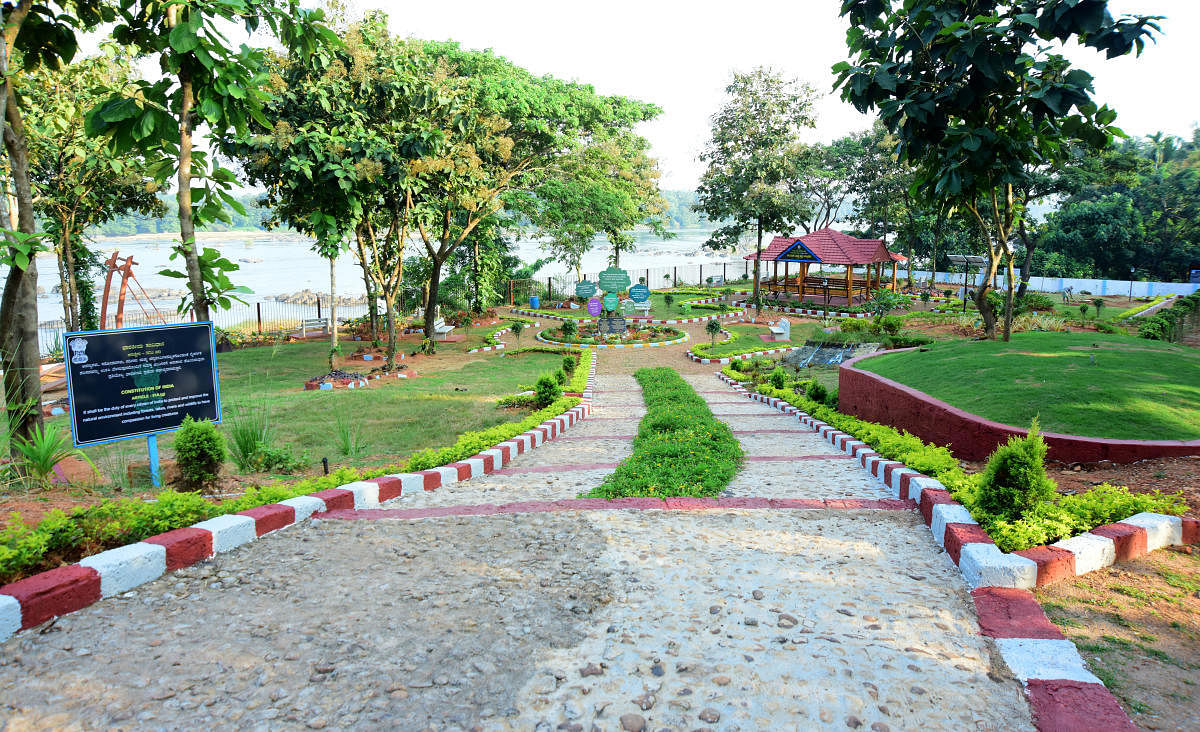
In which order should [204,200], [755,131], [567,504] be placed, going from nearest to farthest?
1. [567,504]
2. [204,200]
3. [755,131]

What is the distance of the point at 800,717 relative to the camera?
2.38m

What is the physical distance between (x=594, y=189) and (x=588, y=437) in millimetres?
15630

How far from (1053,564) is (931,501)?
125cm

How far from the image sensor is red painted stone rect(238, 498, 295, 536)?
4.16 m

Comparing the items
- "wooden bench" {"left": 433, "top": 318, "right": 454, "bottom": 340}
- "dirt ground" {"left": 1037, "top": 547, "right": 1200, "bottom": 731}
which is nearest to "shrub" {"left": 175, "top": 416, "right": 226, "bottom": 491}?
"dirt ground" {"left": 1037, "top": 547, "right": 1200, "bottom": 731}

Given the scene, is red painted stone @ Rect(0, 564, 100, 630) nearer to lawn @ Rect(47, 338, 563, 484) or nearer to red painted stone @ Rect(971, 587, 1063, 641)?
lawn @ Rect(47, 338, 563, 484)

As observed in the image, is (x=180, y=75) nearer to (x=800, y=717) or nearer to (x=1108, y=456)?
(x=800, y=717)

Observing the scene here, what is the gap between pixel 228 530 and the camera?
12.9ft

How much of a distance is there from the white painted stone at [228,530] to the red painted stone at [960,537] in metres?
4.15

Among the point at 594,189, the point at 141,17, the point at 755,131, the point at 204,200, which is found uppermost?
the point at 755,131

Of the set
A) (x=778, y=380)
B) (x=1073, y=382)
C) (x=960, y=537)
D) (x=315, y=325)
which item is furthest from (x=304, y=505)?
(x=315, y=325)

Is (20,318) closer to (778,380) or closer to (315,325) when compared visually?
(778,380)

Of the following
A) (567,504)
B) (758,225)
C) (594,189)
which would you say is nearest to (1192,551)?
(567,504)

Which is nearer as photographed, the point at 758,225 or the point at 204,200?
the point at 204,200
